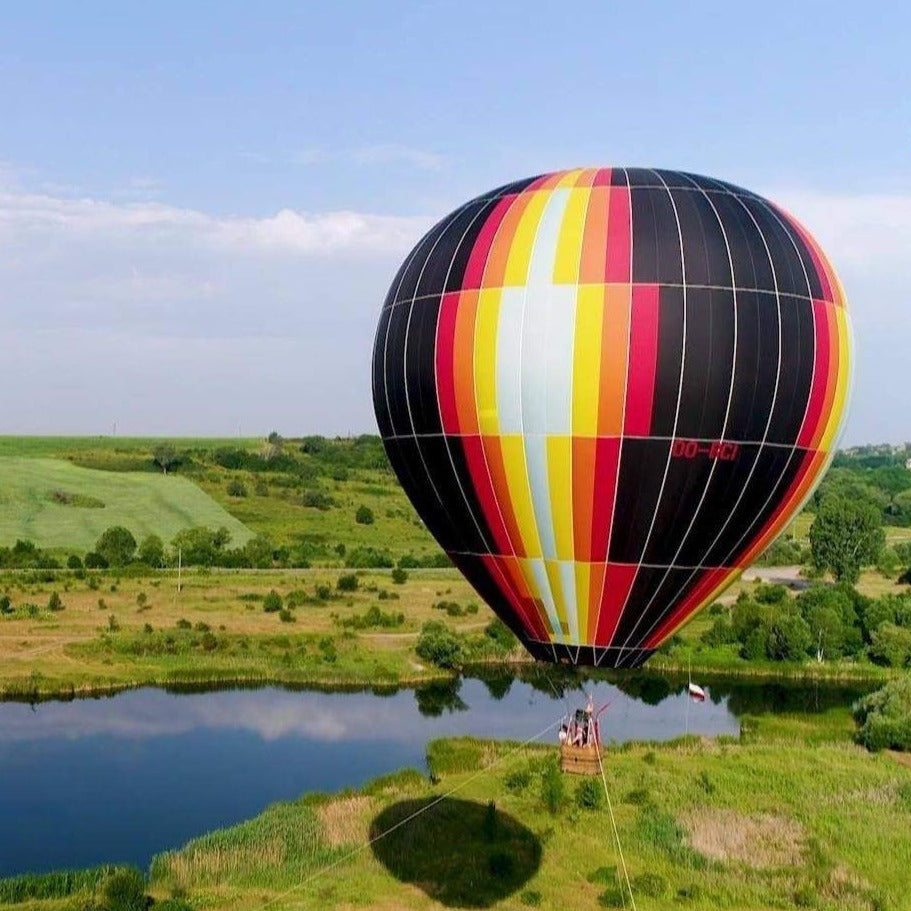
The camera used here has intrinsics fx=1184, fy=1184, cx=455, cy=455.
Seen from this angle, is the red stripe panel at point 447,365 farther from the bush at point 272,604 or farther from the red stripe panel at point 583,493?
the bush at point 272,604

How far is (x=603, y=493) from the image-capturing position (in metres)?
15.9

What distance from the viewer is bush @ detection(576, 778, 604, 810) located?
23.7 metres

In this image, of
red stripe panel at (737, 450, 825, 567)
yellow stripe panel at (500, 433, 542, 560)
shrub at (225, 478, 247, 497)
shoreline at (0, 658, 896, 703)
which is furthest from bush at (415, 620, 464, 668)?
shrub at (225, 478, 247, 497)

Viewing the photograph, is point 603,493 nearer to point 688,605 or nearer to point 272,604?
point 688,605

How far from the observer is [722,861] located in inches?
843

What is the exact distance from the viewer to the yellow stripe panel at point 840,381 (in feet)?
56.3

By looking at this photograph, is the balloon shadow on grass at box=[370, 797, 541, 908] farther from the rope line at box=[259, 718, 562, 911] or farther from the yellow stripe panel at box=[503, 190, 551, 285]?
the yellow stripe panel at box=[503, 190, 551, 285]

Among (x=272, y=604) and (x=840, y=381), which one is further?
(x=272, y=604)

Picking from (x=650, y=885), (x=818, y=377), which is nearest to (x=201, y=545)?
(x=650, y=885)

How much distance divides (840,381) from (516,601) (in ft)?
18.7

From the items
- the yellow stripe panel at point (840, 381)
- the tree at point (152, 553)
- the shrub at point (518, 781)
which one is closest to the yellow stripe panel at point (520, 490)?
the yellow stripe panel at point (840, 381)

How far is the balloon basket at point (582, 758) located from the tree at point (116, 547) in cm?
5295

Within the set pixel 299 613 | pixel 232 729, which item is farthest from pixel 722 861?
pixel 299 613

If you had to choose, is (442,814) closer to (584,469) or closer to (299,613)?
(584,469)
